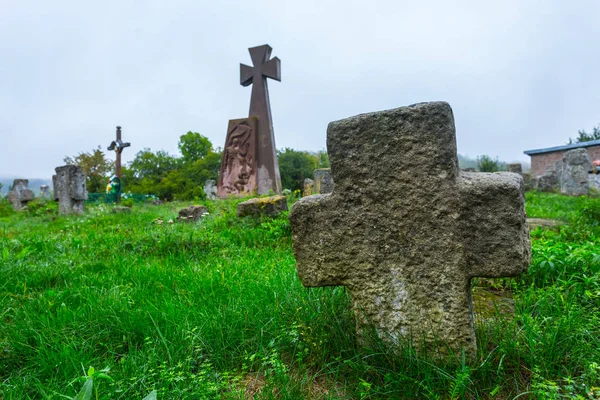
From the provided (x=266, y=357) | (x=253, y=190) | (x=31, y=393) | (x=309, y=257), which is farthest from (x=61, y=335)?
(x=253, y=190)

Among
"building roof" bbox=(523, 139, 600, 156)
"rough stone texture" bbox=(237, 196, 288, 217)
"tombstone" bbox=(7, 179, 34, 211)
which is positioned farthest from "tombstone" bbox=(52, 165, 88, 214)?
"building roof" bbox=(523, 139, 600, 156)

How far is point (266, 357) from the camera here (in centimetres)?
168

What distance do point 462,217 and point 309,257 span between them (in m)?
0.72

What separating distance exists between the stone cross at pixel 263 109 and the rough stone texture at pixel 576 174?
10.8m

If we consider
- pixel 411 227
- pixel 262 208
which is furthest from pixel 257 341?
pixel 262 208

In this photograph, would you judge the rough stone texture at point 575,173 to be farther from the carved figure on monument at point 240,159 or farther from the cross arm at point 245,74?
the cross arm at point 245,74

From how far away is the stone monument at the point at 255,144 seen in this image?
11.7 meters

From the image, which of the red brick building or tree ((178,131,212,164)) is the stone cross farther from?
the red brick building

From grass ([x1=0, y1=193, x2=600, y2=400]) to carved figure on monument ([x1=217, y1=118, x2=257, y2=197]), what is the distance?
8.71m

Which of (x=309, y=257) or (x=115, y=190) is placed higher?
(x=115, y=190)

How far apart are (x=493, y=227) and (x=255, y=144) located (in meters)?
10.6

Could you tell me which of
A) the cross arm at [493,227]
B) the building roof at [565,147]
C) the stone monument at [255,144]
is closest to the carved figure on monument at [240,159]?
the stone monument at [255,144]

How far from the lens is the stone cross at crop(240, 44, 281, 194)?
38.2 ft

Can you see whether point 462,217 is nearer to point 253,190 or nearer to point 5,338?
point 5,338
